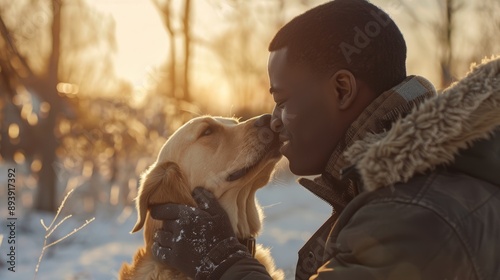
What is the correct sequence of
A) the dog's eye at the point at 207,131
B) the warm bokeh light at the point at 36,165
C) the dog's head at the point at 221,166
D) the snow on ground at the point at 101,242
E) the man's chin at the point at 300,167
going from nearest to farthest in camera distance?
1. the man's chin at the point at 300,167
2. the dog's head at the point at 221,166
3. the dog's eye at the point at 207,131
4. the snow on ground at the point at 101,242
5. the warm bokeh light at the point at 36,165

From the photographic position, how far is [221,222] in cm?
288

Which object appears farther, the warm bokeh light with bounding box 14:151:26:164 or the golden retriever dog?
the warm bokeh light with bounding box 14:151:26:164

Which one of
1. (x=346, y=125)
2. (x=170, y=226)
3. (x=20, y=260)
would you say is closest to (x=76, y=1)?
(x=20, y=260)

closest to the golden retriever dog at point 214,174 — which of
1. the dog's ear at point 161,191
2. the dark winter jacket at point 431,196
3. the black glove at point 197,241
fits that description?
the dog's ear at point 161,191

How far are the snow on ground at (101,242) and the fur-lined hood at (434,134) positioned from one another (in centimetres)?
435

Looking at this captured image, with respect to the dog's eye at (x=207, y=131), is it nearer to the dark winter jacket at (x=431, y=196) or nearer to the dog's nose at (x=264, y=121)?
the dog's nose at (x=264, y=121)

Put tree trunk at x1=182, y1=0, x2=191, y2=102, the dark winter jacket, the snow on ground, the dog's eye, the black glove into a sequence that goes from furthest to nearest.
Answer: tree trunk at x1=182, y1=0, x2=191, y2=102 < the snow on ground < the dog's eye < the black glove < the dark winter jacket

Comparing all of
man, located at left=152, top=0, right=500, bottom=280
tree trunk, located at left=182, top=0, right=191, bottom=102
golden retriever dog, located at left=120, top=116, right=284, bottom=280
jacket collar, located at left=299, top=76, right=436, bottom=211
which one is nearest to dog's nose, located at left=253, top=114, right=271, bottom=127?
golden retriever dog, located at left=120, top=116, right=284, bottom=280

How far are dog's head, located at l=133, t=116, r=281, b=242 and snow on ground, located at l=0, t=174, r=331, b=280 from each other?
2559 mm

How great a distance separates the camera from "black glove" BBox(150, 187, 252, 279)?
2650mm

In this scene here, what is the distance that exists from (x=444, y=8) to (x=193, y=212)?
12.2m

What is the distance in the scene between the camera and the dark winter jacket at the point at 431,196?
64.6 inches

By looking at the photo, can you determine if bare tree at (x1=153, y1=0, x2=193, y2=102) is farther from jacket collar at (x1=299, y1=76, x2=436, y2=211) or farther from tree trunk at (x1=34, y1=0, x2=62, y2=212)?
jacket collar at (x1=299, y1=76, x2=436, y2=211)

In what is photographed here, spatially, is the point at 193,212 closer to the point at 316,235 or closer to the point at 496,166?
the point at 316,235
